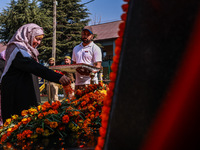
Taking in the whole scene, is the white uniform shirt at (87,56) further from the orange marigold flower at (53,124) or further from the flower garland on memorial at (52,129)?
the orange marigold flower at (53,124)

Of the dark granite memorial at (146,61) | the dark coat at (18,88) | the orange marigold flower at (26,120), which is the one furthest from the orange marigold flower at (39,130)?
the dark coat at (18,88)

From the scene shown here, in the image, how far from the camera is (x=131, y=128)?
77cm

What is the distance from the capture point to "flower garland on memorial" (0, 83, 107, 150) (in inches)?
59.7

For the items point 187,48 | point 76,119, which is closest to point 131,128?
point 187,48

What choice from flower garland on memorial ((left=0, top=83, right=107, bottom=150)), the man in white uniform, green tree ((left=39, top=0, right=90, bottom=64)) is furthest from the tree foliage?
flower garland on memorial ((left=0, top=83, right=107, bottom=150))

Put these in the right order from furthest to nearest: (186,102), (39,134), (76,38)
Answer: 1. (76,38)
2. (39,134)
3. (186,102)

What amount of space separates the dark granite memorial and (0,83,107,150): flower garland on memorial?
0.71m

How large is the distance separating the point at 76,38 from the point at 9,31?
7.06 m

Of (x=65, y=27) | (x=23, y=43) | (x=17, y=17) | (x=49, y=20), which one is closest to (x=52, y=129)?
(x=23, y=43)

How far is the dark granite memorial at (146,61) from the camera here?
2.27 ft

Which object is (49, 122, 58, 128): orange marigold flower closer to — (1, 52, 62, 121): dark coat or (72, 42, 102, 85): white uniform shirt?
(1, 52, 62, 121): dark coat

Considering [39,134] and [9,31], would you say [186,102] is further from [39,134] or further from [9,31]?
[9,31]

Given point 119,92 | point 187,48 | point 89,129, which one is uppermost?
point 187,48

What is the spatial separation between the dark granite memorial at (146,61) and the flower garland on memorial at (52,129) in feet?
2.32
